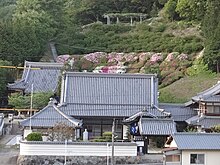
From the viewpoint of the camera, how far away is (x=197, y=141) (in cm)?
3106

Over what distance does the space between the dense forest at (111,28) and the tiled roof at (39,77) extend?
5.25 ft

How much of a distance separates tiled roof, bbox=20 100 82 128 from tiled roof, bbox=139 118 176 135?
362cm

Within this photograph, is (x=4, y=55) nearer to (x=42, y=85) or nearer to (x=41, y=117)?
(x=42, y=85)

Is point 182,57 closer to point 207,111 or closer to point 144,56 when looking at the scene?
point 144,56

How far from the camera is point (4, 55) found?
2062 inches

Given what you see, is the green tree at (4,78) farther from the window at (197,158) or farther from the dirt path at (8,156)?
the window at (197,158)

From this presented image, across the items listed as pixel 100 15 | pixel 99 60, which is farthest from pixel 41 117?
pixel 100 15

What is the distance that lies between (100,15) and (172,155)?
4302 centimetres

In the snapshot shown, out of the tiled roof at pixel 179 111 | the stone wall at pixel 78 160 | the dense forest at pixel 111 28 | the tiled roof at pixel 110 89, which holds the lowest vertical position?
the stone wall at pixel 78 160

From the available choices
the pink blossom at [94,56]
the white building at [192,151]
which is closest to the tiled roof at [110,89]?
the white building at [192,151]

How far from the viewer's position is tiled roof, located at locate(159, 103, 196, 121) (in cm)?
3938

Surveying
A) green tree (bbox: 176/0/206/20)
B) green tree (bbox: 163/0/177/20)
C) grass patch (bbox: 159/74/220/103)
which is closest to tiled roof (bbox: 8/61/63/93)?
grass patch (bbox: 159/74/220/103)

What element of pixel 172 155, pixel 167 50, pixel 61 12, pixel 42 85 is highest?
pixel 61 12

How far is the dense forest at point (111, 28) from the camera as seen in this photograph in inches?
2100
